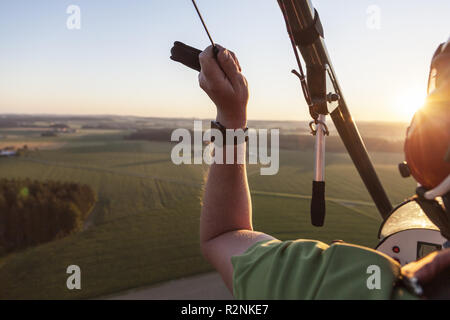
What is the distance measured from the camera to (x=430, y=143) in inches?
35.7

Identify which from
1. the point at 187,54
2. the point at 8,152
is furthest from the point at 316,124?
the point at 8,152

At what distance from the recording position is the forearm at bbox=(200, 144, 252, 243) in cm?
123

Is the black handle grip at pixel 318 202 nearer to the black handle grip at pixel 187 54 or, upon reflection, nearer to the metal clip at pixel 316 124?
the metal clip at pixel 316 124

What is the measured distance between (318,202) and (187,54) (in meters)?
0.82

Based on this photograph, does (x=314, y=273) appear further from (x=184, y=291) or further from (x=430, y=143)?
(x=184, y=291)

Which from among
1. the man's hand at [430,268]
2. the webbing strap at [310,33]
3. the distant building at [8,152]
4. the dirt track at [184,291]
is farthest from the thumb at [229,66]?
the distant building at [8,152]

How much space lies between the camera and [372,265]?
31.9 inches

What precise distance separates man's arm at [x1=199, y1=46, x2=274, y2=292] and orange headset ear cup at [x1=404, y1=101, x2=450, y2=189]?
528mm

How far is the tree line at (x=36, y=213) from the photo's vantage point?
69.6ft

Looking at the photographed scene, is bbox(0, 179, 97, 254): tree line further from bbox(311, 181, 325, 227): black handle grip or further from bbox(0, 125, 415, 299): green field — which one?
bbox(311, 181, 325, 227): black handle grip

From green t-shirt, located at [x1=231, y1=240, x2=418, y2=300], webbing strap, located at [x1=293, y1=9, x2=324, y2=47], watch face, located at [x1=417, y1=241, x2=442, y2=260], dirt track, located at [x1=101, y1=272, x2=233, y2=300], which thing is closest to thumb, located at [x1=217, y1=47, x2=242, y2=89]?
webbing strap, located at [x1=293, y1=9, x2=324, y2=47]

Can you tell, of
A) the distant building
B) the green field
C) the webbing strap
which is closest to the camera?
the webbing strap

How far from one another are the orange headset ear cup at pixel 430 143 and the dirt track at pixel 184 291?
43.7 ft
